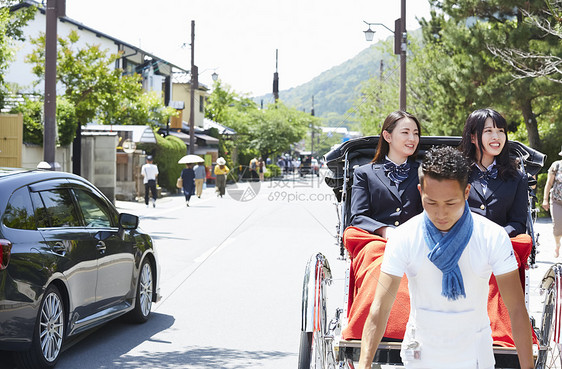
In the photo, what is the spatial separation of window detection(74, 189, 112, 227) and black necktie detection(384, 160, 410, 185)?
293 centimetres

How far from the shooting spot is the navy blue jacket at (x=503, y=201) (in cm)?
549

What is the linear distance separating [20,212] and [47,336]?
3.22ft

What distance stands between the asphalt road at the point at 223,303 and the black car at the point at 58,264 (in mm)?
337

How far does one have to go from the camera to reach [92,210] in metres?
7.48

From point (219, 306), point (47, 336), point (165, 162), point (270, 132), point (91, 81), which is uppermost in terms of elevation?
point (270, 132)

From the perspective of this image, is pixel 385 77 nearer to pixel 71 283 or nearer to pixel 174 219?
pixel 174 219

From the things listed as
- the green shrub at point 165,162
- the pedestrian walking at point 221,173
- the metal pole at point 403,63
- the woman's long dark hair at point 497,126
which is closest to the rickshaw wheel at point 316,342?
the woman's long dark hair at point 497,126

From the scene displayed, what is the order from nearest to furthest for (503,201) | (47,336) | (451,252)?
(451,252) < (503,201) < (47,336)

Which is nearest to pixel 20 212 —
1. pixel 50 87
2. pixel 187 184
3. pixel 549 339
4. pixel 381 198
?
pixel 381 198

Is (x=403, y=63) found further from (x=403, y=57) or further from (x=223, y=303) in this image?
(x=223, y=303)

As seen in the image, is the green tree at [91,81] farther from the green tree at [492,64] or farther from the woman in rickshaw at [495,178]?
the woman in rickshaw at [495,178]

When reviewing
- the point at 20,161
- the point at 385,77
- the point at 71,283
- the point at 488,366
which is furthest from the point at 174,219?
the point at 385,77

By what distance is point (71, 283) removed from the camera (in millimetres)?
6453

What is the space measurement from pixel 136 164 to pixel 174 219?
11415mm
